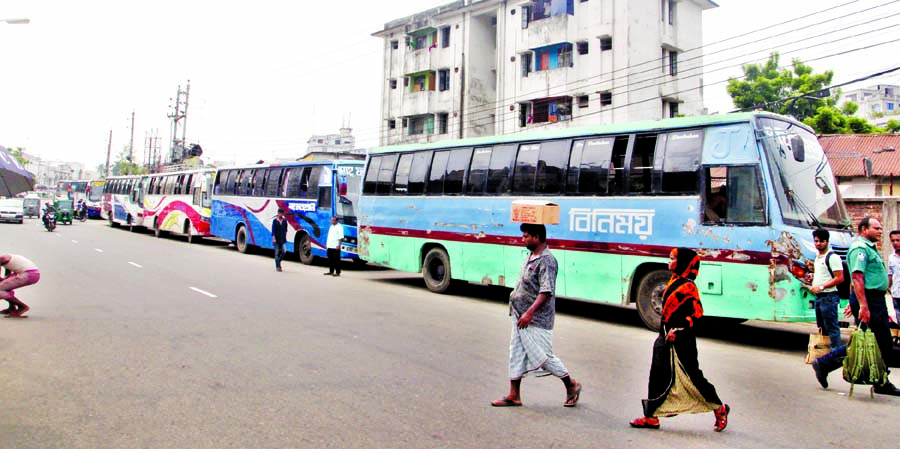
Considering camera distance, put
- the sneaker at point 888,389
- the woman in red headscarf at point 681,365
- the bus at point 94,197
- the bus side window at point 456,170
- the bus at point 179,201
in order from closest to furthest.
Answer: the woman in red headscarf at point 681,365, the sneaker at point 888,389, the bus side window at point 456,170, the bus at point 179,201, the bus at point 94,197

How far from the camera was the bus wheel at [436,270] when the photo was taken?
14.5m

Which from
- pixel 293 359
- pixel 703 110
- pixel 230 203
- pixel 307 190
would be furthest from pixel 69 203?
pixel 293 359

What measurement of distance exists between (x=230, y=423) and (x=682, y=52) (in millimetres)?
32031

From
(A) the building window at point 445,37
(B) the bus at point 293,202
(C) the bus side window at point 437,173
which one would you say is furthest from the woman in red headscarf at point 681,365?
(A) the building window at point 445,37

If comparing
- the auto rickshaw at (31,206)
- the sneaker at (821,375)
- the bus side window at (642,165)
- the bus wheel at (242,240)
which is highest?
the auto rickshaw at (31,206)

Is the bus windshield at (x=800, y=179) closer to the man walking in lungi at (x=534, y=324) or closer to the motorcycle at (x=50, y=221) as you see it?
the man walking in lungi at (x=534, y=324)

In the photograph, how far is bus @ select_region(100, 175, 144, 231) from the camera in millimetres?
37156

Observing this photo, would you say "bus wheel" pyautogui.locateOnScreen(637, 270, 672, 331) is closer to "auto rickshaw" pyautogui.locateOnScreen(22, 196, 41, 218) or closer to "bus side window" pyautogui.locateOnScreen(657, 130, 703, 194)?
"bus side window" pyautogui.locateOnScreen(657, 130, 703, 194)

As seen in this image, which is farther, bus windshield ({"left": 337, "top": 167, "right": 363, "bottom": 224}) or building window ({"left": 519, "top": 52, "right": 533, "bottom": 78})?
building window ({"left": 519, "top": 52, "right": 533, "bottom": 78})

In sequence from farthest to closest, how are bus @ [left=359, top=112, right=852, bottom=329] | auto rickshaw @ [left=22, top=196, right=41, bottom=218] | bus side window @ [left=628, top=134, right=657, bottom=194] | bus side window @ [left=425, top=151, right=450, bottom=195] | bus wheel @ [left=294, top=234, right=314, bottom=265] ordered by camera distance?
auto rickshaw @ [left=22, top=196, right=41, bottom=218] < bus wheel @ [left=294, top=234, right=314, bottom=265] < bus side window @ [left=425, top=151, right=450, bottom=195] < bus side window @ [left=628, top=134, right=657, bottom=194] < bus @ [left=359, top=112, right=852, bottom=329]

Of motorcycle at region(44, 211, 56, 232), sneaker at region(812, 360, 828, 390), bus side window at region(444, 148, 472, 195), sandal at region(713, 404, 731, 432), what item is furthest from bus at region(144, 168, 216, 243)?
sandal at region(713, 404, 731, 432)

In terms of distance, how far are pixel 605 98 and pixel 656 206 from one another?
834 inches

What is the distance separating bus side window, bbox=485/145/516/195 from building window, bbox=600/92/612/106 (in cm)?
1859

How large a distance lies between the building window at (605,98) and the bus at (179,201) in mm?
17057
